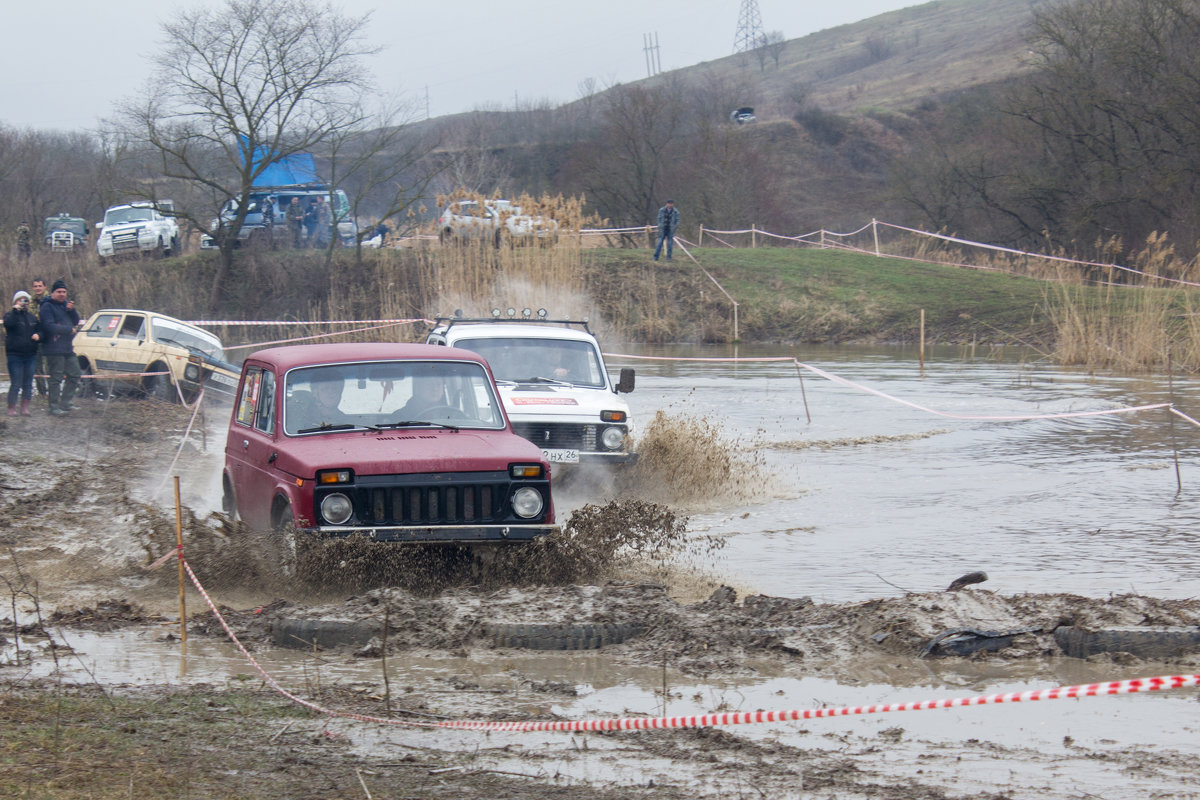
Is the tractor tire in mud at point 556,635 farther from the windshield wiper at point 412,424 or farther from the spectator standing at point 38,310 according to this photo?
the spectator standing at point 38,310

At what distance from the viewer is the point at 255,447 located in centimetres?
851

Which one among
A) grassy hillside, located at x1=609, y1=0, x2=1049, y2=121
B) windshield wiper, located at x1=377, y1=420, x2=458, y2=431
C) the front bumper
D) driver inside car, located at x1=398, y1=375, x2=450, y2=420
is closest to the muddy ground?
the front bumper

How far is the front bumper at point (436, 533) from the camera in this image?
7250mm

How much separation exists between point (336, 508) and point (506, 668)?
156 centimetres

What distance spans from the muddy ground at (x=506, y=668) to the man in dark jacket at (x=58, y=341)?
299 inches

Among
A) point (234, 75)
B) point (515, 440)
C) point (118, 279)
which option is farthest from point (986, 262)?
point (515, 440)

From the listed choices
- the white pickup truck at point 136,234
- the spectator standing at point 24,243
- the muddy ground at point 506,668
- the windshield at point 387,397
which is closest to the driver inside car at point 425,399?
the windshield at point 387,397

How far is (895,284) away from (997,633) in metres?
31.2

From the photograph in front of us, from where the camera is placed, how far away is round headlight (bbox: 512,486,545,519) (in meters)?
7.55

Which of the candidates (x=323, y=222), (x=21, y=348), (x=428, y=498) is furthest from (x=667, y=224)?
(x=428, y=498)

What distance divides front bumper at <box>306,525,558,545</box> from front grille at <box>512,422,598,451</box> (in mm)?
3550

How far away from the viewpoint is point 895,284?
121 feet

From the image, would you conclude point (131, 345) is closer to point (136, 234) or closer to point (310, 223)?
point (136, 234)

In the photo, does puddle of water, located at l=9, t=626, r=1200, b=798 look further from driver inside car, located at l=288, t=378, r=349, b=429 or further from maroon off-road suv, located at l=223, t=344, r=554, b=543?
driver inside car, located at l=288, t=378, r=349, b=429
